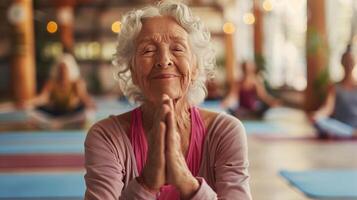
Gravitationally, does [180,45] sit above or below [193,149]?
above

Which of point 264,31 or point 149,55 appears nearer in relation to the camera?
point 149,55

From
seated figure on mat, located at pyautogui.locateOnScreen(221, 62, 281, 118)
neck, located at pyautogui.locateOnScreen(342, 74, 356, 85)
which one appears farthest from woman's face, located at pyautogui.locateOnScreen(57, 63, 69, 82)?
neck, located at pyautogui.locateOnScreen(342, 74, 356, 85)

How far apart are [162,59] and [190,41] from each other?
0.10 metres

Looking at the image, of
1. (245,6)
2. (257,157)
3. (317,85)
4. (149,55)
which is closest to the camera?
(149,55)

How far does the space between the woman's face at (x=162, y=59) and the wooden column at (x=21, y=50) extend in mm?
11142

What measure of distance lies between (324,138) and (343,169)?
2030 millimetres

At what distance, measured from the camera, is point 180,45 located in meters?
1.29

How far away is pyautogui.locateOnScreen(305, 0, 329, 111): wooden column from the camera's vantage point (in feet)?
31.2

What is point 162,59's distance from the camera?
4.13 ft

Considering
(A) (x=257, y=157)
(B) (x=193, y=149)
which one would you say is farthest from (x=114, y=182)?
(A) (x=257, y=157)

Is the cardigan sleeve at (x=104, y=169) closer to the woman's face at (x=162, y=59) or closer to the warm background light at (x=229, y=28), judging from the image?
the woman's face at (x=162, y=59)

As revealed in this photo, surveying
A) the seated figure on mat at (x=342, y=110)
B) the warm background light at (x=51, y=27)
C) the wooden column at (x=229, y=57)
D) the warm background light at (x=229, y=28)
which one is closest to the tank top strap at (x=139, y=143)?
the seated figure on mat at (x=342, y=110)

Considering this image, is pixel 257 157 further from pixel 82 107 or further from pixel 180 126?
pixel 180 126

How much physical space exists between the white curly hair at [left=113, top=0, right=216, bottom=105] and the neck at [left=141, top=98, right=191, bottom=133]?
0.03 meters
